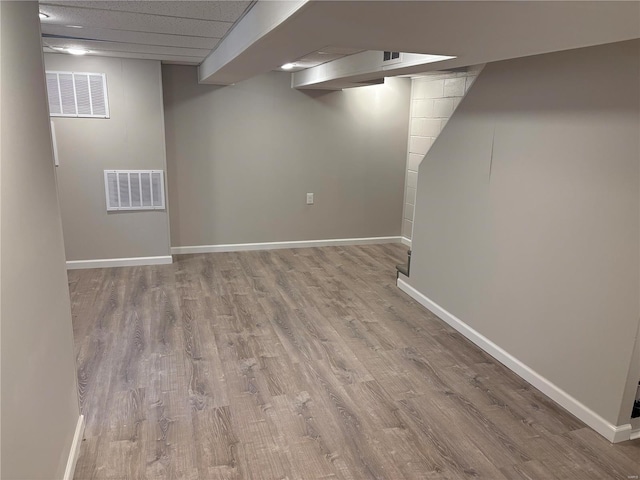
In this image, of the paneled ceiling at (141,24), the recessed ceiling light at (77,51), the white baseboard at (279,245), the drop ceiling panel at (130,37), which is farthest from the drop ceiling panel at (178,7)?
the white baseboard at (279,245)

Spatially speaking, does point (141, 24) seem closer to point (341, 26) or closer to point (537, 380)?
point (341, 26)

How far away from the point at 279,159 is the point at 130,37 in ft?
8.72

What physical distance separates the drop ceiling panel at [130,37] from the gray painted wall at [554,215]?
77.7 inches

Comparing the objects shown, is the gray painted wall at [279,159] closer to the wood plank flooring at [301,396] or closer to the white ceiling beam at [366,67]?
the white ceiling beam at [366,67]

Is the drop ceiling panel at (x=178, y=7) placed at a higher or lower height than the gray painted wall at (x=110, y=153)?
higher

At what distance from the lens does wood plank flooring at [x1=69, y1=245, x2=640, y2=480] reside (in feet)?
7.27

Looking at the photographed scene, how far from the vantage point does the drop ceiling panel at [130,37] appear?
9.32 ft

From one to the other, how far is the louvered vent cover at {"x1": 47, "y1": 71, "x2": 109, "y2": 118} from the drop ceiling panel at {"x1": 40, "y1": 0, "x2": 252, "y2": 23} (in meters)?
2.47

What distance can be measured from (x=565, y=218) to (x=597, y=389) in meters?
0.94

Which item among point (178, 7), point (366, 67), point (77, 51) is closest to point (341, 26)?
point (178, 7)

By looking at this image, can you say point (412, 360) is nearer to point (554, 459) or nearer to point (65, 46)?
point (554, 459)

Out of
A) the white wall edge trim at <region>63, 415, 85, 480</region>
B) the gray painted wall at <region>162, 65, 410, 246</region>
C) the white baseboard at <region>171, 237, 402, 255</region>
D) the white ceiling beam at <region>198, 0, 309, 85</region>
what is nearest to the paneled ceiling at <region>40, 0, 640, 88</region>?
the white ceiling beam at <region>198, 0, 309, 85</region>

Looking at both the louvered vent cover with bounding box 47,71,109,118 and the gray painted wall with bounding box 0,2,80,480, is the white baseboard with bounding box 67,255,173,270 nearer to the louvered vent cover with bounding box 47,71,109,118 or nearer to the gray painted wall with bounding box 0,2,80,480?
the louvered vent cover with bounding box 47,71,109,118

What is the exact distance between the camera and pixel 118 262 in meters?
4.98
